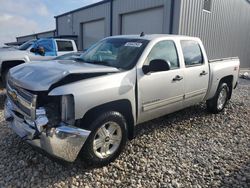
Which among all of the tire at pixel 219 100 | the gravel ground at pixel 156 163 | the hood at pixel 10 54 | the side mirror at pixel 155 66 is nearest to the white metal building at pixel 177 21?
the tire at pixel 219 100

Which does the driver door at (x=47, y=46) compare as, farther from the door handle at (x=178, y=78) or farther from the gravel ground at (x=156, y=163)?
the door handle at (x=178, y=78)

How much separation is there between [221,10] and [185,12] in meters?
4.48

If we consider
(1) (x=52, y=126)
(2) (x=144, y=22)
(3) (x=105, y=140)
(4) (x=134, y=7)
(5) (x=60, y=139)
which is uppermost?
(4) (x=134, y=7)

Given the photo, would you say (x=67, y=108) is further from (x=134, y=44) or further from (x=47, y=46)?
(x=47, y=46)

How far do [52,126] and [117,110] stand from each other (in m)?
0.97

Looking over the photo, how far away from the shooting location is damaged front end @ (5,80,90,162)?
9.49 feet

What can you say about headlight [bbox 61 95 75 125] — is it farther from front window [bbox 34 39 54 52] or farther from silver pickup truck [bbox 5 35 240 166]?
front window [bbox 34 39 54 52]

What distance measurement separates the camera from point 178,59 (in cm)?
458

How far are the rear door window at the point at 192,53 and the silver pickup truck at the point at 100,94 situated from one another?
2cm

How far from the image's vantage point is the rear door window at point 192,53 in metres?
4.84

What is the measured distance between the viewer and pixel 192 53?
510cm

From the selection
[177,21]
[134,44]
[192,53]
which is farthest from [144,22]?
[134,44]

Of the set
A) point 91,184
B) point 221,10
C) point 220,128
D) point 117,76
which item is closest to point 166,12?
point 221,10

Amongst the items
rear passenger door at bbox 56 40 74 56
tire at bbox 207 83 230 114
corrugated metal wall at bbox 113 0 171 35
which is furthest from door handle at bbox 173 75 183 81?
corrugated metal wall at bbox 113 0 171 35
